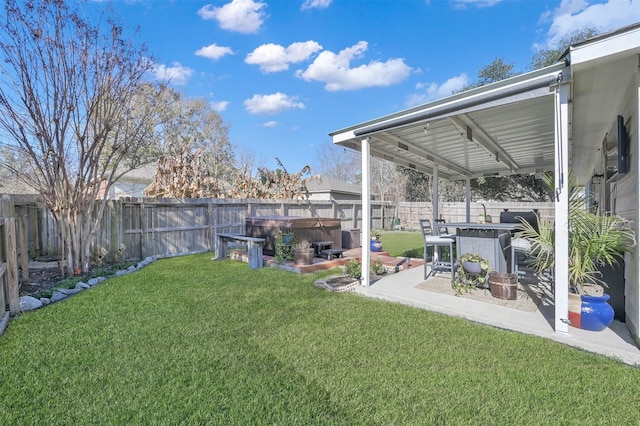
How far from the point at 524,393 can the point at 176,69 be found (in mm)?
8320

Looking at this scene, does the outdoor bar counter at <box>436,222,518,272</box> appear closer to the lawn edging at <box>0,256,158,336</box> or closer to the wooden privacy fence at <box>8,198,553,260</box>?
the lawn edging at <box>0,256,158,336</box>

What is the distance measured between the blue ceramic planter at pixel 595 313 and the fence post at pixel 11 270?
6471 mm

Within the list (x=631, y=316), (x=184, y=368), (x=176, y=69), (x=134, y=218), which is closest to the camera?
(x=184, y=368)

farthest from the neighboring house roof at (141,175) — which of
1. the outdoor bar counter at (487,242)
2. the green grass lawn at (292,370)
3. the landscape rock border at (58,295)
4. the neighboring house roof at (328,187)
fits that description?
the outdoor bar counter at (487,242)

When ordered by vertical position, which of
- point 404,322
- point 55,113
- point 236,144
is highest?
point 236,144

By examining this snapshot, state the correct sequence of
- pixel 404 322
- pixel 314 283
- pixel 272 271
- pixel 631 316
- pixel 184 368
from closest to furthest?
pixel 184 368
pixel 631 316
pixel 404 322
pixel 314 283
pixel 272 271

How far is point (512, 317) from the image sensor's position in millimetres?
3613

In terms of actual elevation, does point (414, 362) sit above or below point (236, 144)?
below

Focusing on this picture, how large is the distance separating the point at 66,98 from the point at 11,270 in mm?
3593

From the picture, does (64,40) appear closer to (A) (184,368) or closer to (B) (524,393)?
(A) (184,368)

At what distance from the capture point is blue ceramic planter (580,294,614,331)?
309cm

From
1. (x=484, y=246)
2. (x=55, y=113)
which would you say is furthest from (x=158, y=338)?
(x=55, y=113)

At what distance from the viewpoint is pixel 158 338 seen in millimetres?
3176

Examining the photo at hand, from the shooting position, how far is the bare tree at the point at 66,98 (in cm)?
546
